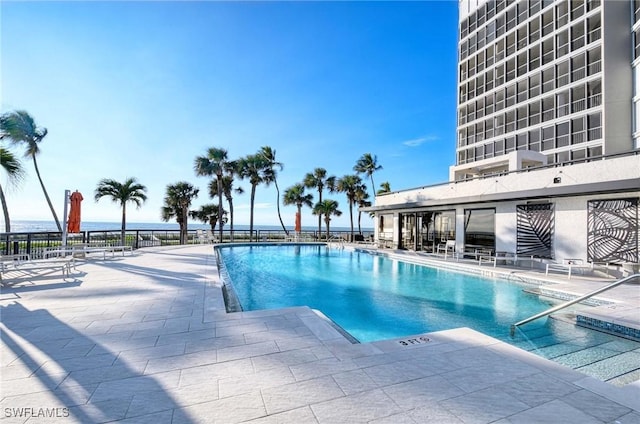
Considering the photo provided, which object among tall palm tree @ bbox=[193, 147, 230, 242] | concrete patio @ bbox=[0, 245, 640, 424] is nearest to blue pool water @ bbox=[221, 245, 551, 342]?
concrete patio @ bbox=[0, 245, 640, 424]

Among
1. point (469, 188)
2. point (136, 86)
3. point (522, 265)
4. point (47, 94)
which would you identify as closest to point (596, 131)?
point (469, 188)

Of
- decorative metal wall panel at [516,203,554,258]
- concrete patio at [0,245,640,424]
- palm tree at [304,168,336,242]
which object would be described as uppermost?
palm tree at [304,168,336,242]

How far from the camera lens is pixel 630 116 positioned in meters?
16.5

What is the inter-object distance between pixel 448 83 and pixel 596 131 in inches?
527

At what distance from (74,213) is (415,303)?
Answer: 433 inches

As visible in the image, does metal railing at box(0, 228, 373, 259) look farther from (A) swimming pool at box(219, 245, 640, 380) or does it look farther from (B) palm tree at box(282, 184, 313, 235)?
(A) swimming pool at box(219, 245, 640, 380)

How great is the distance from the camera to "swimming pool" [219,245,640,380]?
429cm

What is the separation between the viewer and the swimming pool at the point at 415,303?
429 centimetres

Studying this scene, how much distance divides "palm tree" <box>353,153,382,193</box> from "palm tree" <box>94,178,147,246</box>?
60.7 ft

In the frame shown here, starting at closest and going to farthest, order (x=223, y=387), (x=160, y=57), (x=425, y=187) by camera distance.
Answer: (x=223, y=387), (x=160, y=57), (x=425, y=187)

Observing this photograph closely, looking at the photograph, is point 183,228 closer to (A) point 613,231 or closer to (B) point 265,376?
(B) point 265,376

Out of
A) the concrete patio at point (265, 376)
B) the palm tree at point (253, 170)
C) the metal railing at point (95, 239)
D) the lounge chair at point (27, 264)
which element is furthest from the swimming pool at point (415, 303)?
the palm tree at point (253, 170)

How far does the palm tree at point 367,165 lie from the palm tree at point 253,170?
31.1 feet

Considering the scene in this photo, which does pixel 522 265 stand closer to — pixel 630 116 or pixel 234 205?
pixel 630 116
